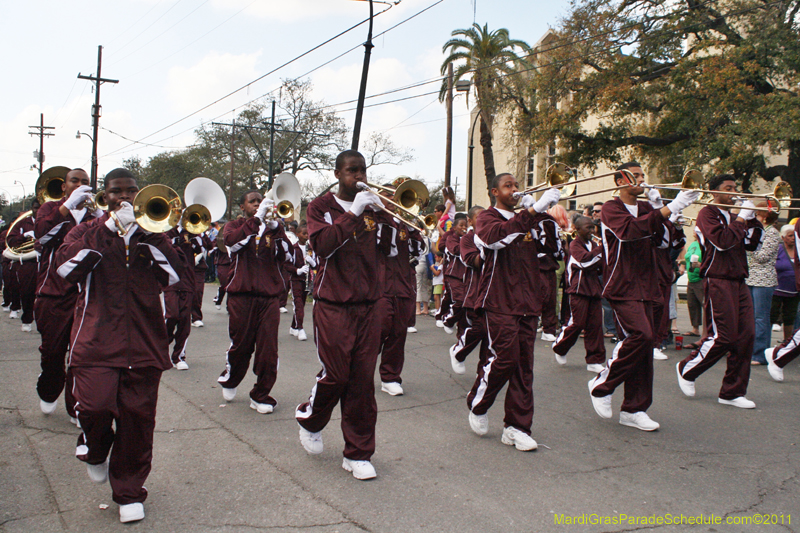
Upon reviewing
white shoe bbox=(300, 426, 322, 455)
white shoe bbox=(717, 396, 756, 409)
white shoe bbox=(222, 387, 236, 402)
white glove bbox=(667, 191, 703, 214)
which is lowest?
white shoe bbox=(222, 387, 236, 402)

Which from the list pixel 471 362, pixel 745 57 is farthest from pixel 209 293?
pixel 745 57

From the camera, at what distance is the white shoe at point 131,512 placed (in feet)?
11.3

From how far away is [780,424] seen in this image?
5520mm

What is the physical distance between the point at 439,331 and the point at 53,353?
687 cm

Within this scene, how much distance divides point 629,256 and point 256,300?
3.35 meters

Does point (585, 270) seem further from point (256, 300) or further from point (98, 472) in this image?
point (98, 472)

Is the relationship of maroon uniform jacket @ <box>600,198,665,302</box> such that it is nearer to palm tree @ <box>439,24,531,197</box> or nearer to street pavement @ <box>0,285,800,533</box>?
street pavement @ <box>0,285,800,533</box>

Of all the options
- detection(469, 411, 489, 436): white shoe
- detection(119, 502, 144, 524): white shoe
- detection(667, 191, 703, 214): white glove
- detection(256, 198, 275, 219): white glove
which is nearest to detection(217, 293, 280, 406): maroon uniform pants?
detection(256, 198, 275, 219): white glove

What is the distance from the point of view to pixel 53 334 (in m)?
5.23

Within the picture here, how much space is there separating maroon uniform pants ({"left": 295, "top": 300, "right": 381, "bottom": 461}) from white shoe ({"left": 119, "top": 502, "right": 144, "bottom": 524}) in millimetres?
1263

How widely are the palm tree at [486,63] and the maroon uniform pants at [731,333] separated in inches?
770

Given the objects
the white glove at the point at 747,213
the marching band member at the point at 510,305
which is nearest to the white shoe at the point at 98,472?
the marching band member at the point at 510,305

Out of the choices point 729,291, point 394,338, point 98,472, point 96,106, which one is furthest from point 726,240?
point 96,106

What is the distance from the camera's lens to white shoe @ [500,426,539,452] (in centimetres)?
465
